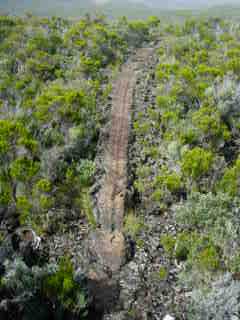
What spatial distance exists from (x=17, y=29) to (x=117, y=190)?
19.7 metres

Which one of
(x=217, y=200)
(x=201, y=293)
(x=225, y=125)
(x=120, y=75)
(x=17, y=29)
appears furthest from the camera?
(x=17, y=29)

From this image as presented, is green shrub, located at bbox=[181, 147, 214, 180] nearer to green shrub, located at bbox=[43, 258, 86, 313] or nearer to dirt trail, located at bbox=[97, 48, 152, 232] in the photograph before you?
dirt trail, located at bbox=[97, 48, 152, 232]

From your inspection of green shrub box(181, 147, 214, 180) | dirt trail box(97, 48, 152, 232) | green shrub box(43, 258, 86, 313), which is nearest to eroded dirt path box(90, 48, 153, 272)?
dirt trail box(97, 48, 152, 232)

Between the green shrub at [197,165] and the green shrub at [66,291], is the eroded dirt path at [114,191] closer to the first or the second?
the green shrub at [66,291]

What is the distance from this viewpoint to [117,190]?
1007 cm

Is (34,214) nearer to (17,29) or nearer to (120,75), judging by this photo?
(120,75)

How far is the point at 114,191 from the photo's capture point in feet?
32.9

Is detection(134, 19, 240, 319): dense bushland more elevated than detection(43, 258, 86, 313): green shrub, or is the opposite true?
detection(134, 19, 240, 319): dense bushland

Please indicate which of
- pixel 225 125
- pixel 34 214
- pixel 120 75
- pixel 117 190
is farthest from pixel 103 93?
pixel 34 214

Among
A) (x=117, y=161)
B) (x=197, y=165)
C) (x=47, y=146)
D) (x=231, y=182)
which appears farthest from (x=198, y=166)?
(x=47, y=146)

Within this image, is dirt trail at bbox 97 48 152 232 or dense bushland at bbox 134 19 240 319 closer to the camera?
dense bushland at bbox 134 19 240 319

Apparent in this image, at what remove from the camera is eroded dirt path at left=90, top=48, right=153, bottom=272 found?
8.12 metres

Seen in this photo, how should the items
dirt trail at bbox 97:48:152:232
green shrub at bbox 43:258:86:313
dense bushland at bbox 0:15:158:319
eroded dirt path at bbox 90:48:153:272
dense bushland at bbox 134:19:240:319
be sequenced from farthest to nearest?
dirt trail at bbox 97:48:152:232 < eroded dirt path at bbox 90:48:153:272 < dense bushland at bbox 134:19:240:319 < dense bushland at bbox 0:15:158:319 < green shrub at bbox 43:258:86:313

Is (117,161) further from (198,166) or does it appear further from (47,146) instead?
(198,166)
